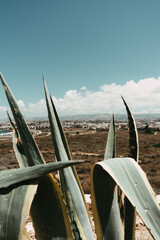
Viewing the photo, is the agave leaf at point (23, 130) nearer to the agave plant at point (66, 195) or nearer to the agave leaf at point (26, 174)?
the agave plant at point (66, 195)

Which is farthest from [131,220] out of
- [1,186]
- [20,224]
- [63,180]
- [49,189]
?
[1,186]

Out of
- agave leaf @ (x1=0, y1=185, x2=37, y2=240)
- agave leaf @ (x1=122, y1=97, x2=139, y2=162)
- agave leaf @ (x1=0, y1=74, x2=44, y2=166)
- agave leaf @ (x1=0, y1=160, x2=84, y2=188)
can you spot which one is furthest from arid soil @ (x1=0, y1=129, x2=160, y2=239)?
agave leaf @ (x1=122, y1=97, x2=139, y2=162)

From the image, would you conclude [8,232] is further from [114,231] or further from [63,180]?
[114,231]

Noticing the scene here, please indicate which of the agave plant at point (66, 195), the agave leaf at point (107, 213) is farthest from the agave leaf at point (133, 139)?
the agave leaf at point (107, 213)

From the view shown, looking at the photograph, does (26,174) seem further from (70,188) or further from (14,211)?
(70,188)

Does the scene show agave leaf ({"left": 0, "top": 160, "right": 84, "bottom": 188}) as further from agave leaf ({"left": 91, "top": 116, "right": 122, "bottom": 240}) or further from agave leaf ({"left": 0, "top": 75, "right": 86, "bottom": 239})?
agave leaf ({"left": 91, "top": 116, "right": 122, "bottom": 240})

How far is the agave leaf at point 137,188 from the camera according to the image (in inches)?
23.5

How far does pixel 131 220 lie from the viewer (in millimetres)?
1064

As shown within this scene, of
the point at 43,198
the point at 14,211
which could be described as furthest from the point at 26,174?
the point at 43,198

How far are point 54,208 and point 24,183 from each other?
0.30m

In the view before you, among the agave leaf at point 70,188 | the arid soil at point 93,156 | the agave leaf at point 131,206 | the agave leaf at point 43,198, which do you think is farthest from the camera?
the arid soil at point 93,156

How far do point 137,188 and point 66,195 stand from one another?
1.45 ft

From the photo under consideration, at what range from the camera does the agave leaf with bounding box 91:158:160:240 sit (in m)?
0.60

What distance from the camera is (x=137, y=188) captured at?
648 mm
